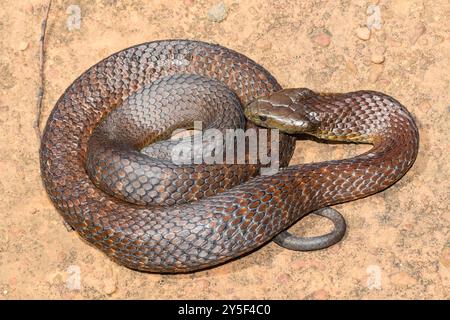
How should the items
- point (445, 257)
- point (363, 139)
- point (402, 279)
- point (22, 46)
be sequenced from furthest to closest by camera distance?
point (22, 46) → point (363, 139) → point (445, 257) → point (402, 279)

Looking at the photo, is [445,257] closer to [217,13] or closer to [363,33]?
[363,33]

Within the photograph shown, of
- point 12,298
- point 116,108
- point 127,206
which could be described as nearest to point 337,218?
point 127,206

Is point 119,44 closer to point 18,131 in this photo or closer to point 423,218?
point 18,131

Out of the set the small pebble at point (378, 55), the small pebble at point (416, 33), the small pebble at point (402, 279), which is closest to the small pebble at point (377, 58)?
the small pebble at point (378, 55)

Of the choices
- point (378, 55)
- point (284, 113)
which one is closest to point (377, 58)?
point (378, 55)

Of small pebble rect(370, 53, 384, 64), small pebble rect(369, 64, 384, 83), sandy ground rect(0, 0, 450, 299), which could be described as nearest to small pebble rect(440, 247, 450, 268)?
sandy ground rect(0, 0, 450, 299)

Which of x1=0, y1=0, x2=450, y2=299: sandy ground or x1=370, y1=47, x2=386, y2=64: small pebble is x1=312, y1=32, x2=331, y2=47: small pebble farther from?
x1=370, y1=47, x2=386, y2=64: small pebble
